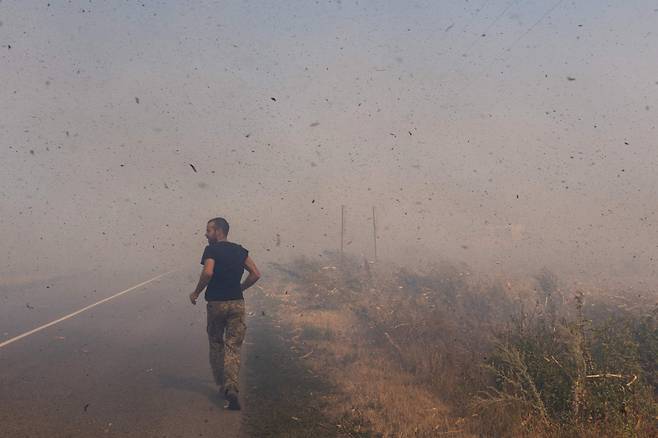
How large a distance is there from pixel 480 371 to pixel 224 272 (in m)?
3.85

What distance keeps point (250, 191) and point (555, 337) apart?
64887mm

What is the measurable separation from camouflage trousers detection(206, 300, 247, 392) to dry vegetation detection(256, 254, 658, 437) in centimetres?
138

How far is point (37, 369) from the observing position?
7.16 meters

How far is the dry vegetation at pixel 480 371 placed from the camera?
4.60 meters

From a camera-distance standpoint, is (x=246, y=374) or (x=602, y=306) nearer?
(x=246, y=374)

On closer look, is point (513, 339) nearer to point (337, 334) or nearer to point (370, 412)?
point (370, 412)

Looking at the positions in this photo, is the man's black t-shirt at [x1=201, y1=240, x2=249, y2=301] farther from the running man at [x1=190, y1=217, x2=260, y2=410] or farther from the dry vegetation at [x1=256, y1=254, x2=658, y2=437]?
the dry vegetation at [x1=256, y1=254, x2=658, y2=437]

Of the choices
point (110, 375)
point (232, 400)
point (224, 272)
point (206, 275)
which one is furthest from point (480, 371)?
point (110, 375)

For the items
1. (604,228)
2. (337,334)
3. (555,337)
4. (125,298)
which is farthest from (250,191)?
(555,337)

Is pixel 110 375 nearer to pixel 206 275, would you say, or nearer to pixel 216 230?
pixel 206 275

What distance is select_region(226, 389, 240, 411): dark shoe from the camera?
5.51 metres

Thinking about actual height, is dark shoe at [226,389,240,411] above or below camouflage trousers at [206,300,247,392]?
below

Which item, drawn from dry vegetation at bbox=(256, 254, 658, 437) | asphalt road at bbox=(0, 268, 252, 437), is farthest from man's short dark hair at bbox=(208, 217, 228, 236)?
dry vegetation at bbox=(256, 254, 658, 437)

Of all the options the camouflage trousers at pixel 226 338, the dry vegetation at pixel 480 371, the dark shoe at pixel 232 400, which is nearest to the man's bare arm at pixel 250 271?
the camouflage trousers at pixel 226 338
